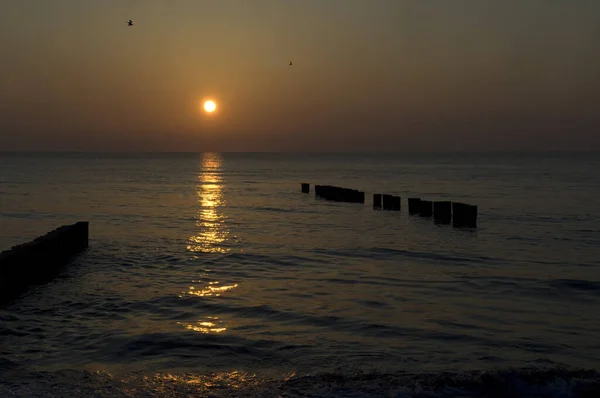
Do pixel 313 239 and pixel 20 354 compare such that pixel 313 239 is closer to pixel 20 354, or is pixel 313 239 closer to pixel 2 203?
pixel 20 354

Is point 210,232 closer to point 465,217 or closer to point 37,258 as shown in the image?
point 37,258

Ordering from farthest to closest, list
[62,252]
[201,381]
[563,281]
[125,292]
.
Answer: [62,252] < [563,281] < [125,292] < [201,381]

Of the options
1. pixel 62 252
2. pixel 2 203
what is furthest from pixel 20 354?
pixel 2 203

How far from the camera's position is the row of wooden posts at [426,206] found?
2814 centimetres

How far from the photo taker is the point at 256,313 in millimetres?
12070

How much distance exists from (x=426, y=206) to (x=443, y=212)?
2.64 metres

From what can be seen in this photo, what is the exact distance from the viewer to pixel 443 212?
99.2ft

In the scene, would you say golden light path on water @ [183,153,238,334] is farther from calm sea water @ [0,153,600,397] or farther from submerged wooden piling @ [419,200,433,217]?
submerged wooden piling @ [419,200,433,217]

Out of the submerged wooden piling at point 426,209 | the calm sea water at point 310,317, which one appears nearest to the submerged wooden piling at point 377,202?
the submerged wooden piling at point 426,209

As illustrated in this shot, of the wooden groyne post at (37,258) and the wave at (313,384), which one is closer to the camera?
the wave at (313,384)

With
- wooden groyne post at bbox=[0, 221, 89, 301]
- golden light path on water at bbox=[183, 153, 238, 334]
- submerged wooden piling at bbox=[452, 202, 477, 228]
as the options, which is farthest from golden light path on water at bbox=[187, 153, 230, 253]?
submerged wooden piling at bbox=[452, 202, 477, 228]

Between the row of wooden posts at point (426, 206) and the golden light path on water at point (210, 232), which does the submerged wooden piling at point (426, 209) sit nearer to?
the row of wooden posts at point (426, 206)

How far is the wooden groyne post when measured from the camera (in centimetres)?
1372

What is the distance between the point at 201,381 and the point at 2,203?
34.3m
